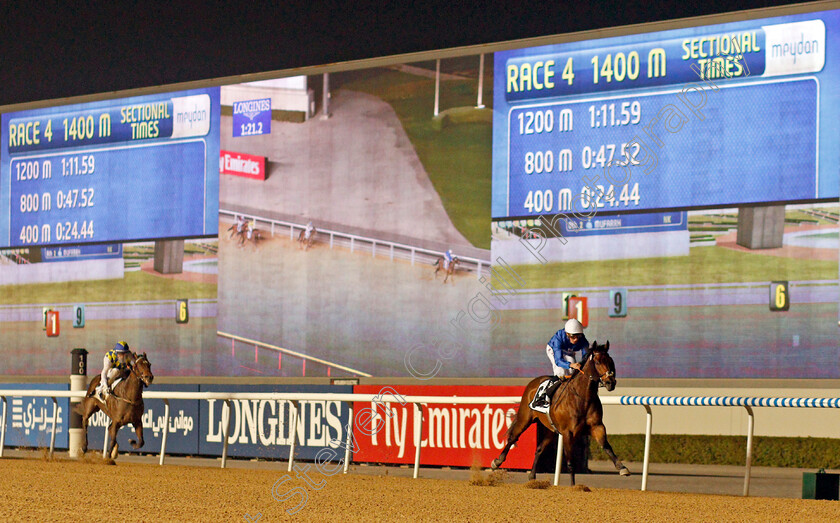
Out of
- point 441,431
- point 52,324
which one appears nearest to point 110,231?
point 52,324

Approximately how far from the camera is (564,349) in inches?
427

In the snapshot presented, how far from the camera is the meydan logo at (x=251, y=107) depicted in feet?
75.2

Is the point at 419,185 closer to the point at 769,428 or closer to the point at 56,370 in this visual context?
the point at 769,428

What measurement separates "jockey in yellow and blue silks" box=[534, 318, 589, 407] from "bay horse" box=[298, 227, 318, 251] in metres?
11.7

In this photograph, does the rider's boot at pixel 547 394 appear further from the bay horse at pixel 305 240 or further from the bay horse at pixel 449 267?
the bay horse at pixel 305 240

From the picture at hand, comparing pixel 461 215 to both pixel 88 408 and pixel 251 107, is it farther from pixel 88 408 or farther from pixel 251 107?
pixel 88 408

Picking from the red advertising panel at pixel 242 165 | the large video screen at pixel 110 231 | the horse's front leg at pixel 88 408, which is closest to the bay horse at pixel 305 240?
the red advertising panel at pixel 242 165

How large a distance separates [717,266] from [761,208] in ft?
3.82

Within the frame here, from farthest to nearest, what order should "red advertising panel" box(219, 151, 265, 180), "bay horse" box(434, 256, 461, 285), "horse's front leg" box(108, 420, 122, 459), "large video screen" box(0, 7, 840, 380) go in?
"red advertising panel" box(219, 151, 265, 180) → "bay horse" box(434, 256, 461, 285) → "large video screen" box(0, 7, 840, 380) → "horse's front leg" box(108, 420, 122, 459)

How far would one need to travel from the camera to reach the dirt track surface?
313 inches

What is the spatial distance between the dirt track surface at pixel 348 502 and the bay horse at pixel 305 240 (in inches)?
425

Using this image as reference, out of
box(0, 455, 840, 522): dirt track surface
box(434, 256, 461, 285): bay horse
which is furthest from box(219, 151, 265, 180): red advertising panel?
box(0, 455, 840, 522): dirt track surface

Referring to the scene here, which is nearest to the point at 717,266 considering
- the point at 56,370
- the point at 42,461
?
the point at 42,461

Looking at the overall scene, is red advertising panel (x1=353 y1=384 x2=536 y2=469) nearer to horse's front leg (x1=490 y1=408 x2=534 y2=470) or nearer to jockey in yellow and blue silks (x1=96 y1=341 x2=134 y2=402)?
horse's front leg (x1=490 y1=408 x2=534 y2=470)
